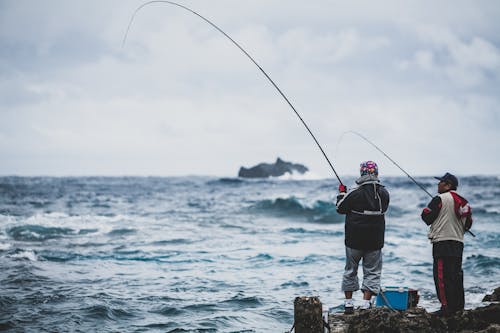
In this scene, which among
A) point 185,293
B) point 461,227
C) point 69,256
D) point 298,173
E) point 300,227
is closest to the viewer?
point 461,227

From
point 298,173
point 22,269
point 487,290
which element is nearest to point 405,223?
point 487,290

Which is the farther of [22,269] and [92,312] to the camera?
[22,269]

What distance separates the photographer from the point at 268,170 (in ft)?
336

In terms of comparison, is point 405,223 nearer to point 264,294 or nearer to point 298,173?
point 264,294

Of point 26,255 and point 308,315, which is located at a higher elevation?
point 308,315

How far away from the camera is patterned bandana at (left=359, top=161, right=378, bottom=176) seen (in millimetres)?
4934

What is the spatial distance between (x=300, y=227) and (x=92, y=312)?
1218cm

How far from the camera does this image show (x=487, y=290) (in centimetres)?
804

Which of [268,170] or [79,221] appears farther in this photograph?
[268,170]

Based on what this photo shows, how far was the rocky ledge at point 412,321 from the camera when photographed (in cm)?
432

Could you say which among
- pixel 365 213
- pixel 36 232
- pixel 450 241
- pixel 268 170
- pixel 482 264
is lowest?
pixel 36 232

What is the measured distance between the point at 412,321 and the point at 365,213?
1.13m

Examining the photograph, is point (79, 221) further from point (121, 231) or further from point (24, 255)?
point (24, 255)

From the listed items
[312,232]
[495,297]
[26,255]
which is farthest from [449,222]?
[312,232]
